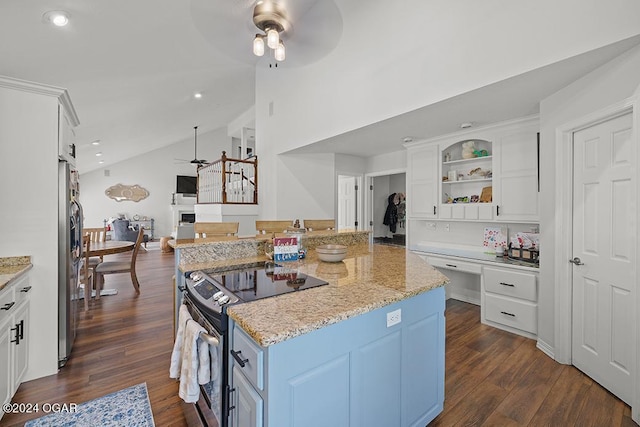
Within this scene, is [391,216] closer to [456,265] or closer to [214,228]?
[456,265]

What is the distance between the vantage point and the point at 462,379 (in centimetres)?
221

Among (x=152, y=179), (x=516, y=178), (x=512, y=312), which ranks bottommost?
(x=512, y=312)

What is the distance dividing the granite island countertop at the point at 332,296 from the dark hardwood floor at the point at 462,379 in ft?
3.12

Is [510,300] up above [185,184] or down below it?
below

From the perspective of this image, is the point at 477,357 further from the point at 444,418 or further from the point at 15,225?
the point at 15,225

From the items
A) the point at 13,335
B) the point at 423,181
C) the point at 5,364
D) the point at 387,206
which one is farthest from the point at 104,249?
the point at 387,206

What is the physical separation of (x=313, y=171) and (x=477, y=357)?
3883 millimetres

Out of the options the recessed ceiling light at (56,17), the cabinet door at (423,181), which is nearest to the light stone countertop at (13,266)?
the recessed ceiling light at (56,17)

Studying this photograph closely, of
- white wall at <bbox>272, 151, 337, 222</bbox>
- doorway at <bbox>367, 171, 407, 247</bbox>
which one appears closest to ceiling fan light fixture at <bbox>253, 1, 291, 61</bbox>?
white wall at <bbox>272, 151, 337, 222</bbox>

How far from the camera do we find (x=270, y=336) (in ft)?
3.01

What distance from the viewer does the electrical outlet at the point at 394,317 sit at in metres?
1.33

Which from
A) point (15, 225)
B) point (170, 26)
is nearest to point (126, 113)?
point (170, 26)

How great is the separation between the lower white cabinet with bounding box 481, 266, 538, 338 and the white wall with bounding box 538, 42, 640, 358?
0.17 meters

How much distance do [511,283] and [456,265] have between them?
634mm
